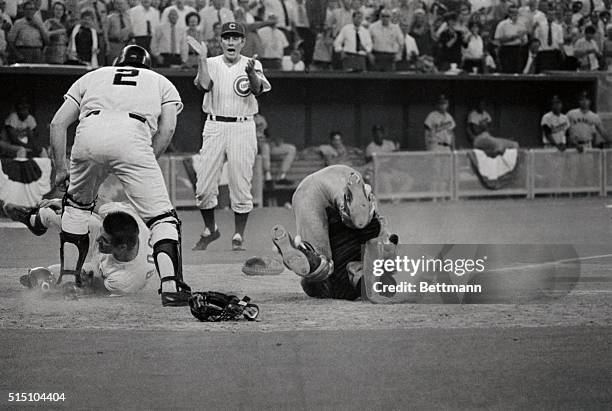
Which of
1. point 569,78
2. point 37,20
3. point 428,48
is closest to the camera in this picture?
point 37,20

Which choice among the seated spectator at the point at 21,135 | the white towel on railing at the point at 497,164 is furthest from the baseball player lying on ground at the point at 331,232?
the white towel on railing at the point at 497,164

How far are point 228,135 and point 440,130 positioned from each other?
35.9 feet

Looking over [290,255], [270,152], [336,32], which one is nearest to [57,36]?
[270,152]

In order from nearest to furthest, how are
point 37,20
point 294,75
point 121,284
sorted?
point 121,284 < point 37,20 < point 294,75

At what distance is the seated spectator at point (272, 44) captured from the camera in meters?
19.7

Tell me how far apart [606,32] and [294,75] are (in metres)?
7.47

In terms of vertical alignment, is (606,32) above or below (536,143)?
above

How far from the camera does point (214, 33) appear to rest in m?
18.8

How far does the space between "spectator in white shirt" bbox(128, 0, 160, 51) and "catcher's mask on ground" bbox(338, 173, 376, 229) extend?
→ 11.6 metres

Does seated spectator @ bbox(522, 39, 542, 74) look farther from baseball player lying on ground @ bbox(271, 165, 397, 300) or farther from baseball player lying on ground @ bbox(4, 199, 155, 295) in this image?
baseball player lying on ground @ bbox(271, 165, 397, 300)

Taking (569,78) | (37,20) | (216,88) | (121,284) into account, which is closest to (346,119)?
(569,78)

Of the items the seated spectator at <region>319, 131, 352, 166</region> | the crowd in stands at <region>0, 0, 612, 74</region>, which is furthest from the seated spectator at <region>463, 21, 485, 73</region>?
the seated spectator at <region>319, 131, 352, 166</region>

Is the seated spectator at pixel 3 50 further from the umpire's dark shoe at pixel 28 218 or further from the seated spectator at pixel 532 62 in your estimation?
the seated spectator at pixel 532 62

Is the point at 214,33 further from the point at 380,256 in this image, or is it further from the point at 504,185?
the point at 380,256
